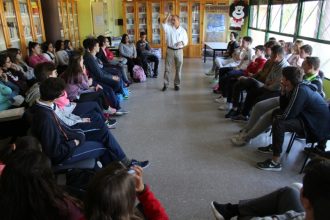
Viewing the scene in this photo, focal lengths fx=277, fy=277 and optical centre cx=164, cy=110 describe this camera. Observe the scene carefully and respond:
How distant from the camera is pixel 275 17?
7.23m

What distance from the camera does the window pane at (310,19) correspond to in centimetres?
510

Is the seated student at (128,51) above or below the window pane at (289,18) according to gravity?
below

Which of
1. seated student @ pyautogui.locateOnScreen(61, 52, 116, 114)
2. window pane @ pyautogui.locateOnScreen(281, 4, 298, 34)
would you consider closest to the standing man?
seated student @ pyautogui.locateOnScreen(61, 52, 116, 114)

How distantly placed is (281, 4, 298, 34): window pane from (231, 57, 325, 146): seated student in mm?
3208

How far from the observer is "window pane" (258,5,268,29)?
7980mm

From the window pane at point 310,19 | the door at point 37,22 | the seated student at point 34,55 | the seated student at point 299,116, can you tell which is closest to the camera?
the seated student at point 299,116

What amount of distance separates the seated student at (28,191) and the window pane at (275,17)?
696 centimetres

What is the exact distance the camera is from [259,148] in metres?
3.26

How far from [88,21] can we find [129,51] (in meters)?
2.62

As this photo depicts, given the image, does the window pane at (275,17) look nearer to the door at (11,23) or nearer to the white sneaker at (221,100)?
the white sneaker at (221,100)

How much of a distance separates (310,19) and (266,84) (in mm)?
2453

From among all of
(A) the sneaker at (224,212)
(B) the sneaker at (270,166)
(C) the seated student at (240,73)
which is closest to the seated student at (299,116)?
(B) the sneaker at (270,166)

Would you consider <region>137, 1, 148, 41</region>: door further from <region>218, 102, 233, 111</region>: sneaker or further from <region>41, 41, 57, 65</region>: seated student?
<region>218, 102, 233, 111</region>: sneaker

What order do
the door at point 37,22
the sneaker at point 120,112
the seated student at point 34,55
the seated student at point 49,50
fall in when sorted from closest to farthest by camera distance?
the sneaker at point 120,112 < the seated student at point 34,55 < the seated student at point 49,50 < the door at point 37,22
